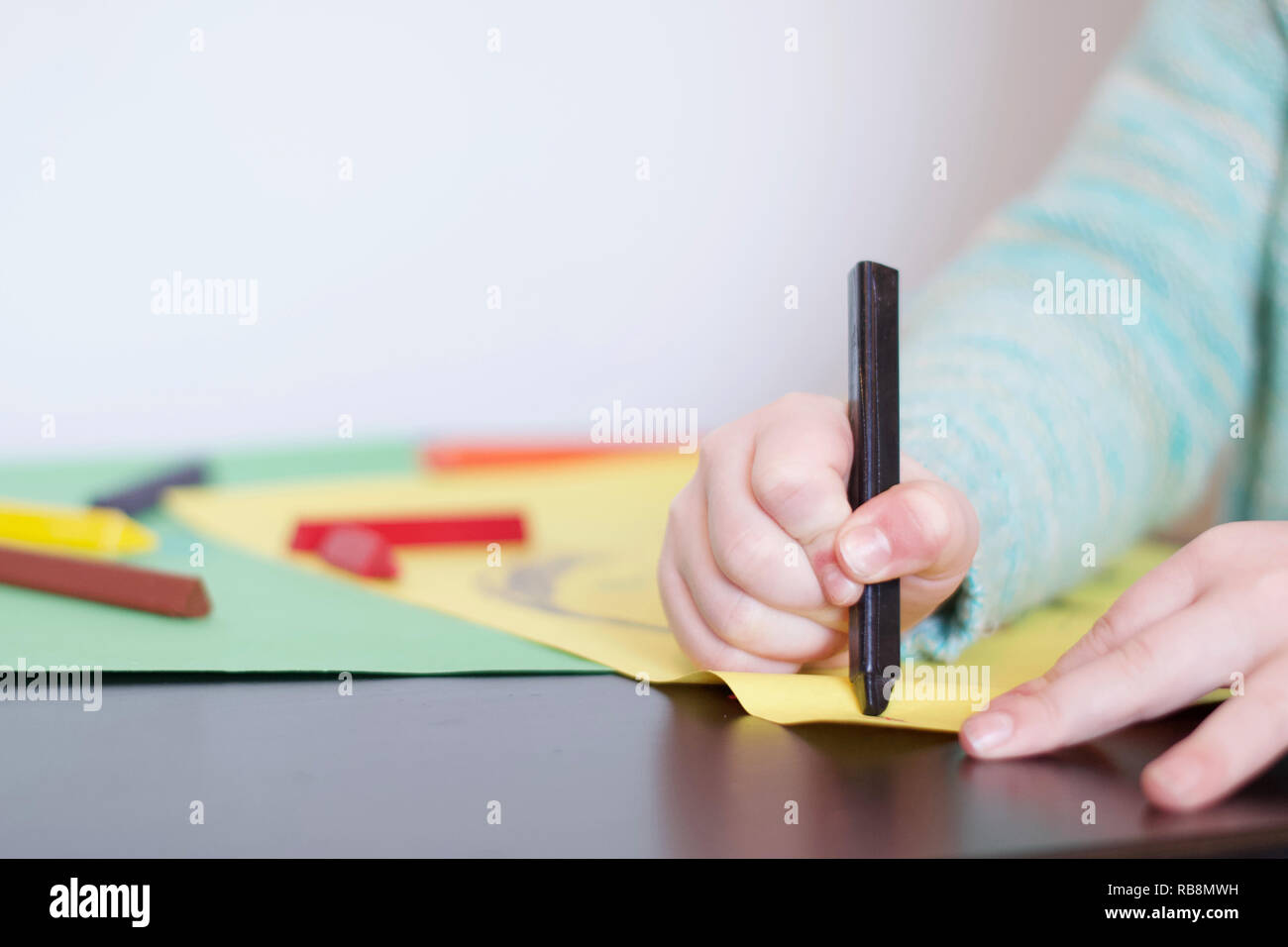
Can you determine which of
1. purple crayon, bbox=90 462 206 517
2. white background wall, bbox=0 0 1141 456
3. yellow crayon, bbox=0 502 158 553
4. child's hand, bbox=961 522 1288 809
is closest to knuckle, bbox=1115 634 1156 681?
child's hand, bbox=961 522 1288 809

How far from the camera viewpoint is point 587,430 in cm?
143

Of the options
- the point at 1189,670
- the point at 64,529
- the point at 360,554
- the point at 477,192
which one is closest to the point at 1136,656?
the point at 1189,670

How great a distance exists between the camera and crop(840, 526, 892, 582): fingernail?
417 mm

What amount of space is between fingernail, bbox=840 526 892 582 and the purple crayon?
2.35 feet

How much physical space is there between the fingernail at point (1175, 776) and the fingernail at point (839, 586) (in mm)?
121

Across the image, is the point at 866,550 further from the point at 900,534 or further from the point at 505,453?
the point at 505,453

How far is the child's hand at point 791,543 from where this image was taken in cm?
43

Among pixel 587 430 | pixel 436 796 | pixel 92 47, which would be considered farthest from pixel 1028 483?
pixel 92 47

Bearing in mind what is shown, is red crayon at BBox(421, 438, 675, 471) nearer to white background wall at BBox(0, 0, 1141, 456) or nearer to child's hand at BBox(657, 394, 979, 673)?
white background wall at BBox(0, 0, 1141, 456)

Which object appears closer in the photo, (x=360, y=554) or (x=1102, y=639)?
(x=1102, y=639)

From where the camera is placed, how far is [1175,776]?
13.8 inches

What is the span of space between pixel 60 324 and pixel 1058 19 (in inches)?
47.8

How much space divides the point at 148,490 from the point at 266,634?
1.55 feet

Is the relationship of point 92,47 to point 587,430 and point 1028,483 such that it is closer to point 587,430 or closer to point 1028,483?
point 587,430
